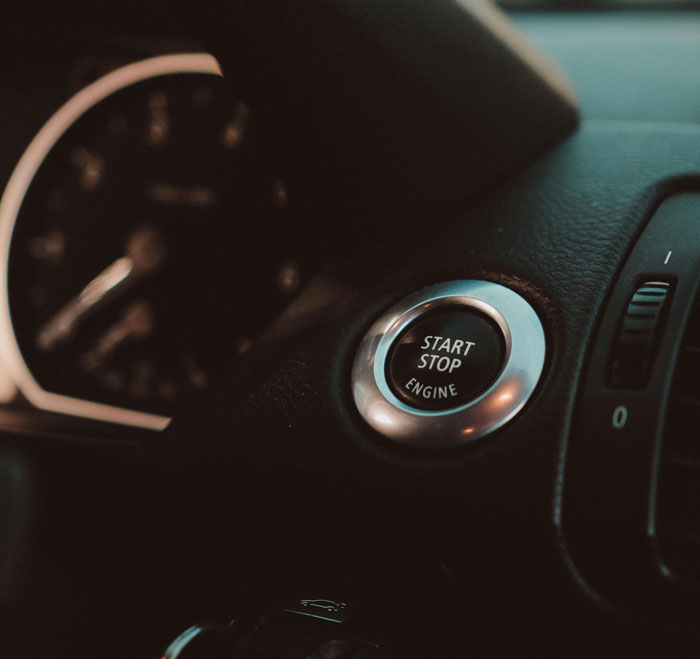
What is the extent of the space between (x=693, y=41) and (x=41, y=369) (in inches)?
36.0

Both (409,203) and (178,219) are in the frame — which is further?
(178,219)

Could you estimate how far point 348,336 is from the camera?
711 millimetres

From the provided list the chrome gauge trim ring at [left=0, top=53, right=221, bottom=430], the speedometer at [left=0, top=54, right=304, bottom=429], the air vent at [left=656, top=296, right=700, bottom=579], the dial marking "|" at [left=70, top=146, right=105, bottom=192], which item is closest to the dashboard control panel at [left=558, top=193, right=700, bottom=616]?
the air vent at [left=656, top=296, right=700, bottom=579]

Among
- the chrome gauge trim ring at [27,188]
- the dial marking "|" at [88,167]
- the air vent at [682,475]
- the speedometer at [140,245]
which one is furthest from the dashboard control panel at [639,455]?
the dial marking "|" at [88,167]

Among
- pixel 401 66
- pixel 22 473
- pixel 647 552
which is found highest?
pixel 401 66

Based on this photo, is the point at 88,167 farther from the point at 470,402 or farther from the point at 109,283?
the point at 470,402

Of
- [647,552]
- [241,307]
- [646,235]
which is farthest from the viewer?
[241,307]

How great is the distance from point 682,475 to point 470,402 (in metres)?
0.15

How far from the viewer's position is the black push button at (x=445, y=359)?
624 millimetres

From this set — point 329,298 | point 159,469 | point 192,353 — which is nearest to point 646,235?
point 329,298

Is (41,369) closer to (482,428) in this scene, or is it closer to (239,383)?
(239,383)

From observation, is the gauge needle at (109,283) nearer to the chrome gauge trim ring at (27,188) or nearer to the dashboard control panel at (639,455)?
the chrome gauge trim ring at (27,188)

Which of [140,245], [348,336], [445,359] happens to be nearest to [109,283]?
[140,245]

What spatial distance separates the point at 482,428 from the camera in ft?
1.98
